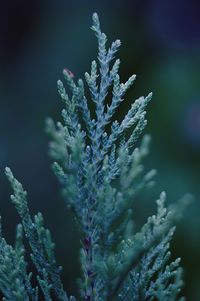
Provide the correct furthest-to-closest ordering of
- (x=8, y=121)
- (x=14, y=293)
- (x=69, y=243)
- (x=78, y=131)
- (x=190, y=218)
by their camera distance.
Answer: (x=8, y=121), (x=69, y=243), (x=190, y=218), (x=78, y=131), (x=14, y=293)

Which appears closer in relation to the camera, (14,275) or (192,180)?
(14,275)

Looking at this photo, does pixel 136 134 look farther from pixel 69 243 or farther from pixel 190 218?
pixel 69 243

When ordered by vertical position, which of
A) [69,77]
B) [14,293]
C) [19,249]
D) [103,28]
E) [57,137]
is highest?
[103,28]

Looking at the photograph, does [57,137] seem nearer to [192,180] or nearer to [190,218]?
[190,218]

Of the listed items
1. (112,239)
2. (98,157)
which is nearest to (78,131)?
(98,157)

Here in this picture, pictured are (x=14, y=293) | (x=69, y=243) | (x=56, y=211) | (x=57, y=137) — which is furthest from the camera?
(x=56, y=211)

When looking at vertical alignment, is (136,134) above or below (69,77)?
below
